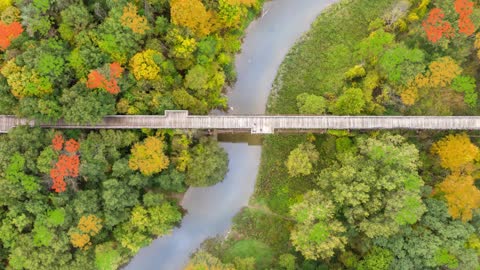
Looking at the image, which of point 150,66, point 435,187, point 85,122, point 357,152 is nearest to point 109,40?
point 150,66

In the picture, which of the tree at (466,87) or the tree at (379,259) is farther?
the tree at (466,87)

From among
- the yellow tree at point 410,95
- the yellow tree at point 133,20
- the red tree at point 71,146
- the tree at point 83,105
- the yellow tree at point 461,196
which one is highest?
the yellow tree at point 133,20

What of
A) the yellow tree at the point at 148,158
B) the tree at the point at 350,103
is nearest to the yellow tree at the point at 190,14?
the yellow tree at the point at 148,158

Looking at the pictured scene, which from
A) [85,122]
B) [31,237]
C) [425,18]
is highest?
[425,18]

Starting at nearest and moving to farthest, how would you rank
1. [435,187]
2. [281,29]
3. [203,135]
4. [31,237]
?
1. [31,237]
2. [435,187]
3. [203,135]
4. [281,29]

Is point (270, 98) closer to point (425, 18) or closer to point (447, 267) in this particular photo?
point (425, 18)

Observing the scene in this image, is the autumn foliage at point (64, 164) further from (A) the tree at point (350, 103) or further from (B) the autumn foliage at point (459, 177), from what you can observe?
(B) the autumn foliage at point (459, 177)

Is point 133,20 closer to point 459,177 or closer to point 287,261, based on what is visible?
point 287,261
